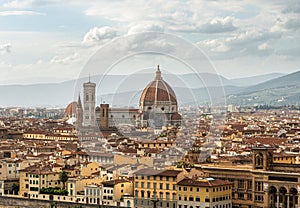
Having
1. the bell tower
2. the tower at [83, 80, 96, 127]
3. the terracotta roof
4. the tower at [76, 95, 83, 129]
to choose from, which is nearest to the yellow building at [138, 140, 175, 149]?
the tower at [83, 80, 96, 127]

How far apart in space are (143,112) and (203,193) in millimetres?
32075

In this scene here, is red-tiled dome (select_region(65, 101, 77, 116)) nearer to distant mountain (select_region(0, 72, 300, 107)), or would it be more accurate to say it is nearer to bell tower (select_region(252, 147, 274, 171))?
distant mountain (select_region(0, 72, 300, 107))

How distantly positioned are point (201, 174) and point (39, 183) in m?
6.36

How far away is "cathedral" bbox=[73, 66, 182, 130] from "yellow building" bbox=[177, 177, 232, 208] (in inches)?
836

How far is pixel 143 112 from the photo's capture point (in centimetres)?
5388

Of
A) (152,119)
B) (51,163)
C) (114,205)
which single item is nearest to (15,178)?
(51,163)

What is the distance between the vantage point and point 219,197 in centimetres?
2233

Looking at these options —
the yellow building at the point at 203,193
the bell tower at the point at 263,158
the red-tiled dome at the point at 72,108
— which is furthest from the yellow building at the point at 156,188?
the red-tiled dome at the point at 72,108

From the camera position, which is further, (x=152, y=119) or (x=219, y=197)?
(x=152, y=119)

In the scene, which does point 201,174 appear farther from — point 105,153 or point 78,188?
point 105,153

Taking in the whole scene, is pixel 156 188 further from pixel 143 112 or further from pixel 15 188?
pixel 143 112

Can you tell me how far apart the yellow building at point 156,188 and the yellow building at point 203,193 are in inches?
13.5

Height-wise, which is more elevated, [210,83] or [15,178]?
[210,83]

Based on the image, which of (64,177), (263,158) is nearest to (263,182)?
(263,158)
